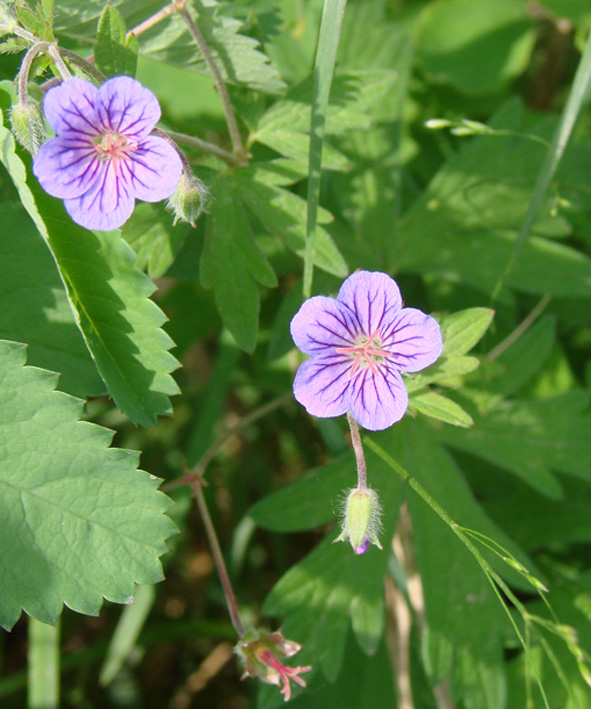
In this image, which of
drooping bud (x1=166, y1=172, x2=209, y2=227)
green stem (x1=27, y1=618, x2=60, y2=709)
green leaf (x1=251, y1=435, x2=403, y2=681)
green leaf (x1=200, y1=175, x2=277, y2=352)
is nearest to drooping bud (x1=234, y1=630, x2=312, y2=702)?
green leaf (x1=251, y1=435, x2=403, y2=681)

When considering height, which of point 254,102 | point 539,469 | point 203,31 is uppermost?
point 203,31

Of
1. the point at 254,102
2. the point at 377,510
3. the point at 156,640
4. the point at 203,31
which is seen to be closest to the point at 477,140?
the point at 254,102

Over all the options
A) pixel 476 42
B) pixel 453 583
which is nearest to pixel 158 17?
pixel 453 583

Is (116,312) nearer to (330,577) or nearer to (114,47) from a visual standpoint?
(114,47)

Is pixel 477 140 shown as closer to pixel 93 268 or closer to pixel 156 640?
pixel 93 268

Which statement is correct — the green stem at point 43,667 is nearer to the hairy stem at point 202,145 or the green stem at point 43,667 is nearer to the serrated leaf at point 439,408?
the serrated leaf at point 439,408

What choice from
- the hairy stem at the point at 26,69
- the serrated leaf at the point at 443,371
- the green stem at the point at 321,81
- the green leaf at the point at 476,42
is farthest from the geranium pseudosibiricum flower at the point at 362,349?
the green leaf at the point at 476,42

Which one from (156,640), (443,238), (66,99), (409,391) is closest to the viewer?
(66,99)

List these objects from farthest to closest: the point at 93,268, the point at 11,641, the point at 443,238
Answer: the point at 11,641, the point at 443,238, the point at 93,268

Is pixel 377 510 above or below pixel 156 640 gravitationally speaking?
above
